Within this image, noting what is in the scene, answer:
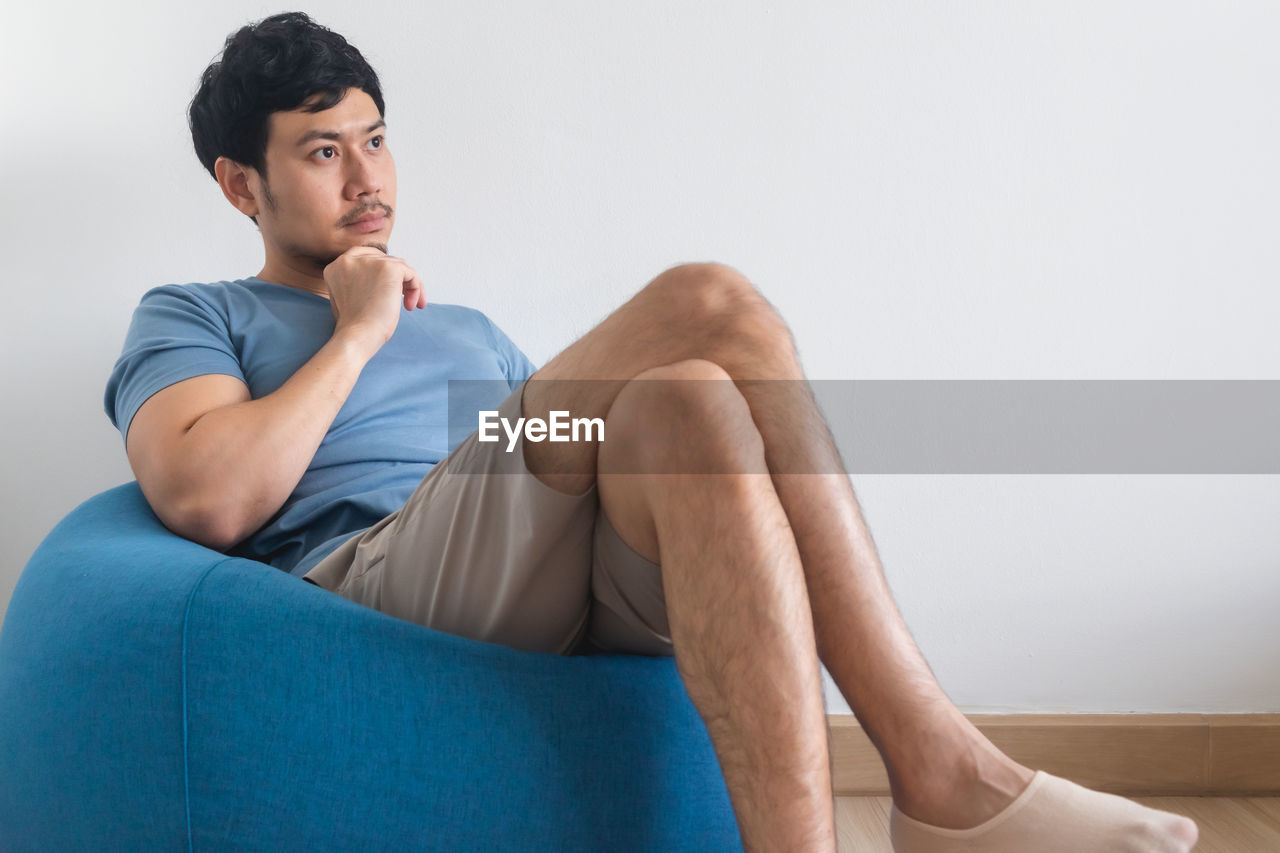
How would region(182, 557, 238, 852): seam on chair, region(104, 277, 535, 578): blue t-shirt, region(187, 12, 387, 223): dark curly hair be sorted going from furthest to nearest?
1. region(187, 12, 387, 223): dark curly hair
2. region(104, 277, 535, 578): blue t-shirt
3. region(182, 557, 238, 852): seam on chair

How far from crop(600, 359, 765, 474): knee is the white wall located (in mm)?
888

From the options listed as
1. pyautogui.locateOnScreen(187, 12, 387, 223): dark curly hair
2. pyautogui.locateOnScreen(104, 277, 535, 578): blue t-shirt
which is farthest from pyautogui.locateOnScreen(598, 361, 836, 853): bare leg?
pyautogui.locateOnScreen(187, 12, 387, 223): dark curly hair

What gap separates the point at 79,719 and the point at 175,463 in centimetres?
30

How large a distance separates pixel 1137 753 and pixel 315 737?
1498 millimetres

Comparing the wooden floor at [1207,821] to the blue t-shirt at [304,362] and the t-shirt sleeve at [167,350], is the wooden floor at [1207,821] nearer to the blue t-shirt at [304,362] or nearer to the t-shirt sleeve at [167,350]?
the blue t-shirt at [304,362]

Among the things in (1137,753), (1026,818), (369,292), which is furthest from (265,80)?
(1137,753)

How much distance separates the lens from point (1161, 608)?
1800 millimetres

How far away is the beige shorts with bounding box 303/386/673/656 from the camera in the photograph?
0.99 m

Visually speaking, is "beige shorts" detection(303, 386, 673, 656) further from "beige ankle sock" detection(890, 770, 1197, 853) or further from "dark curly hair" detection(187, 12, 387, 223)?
"dark curly hair" detection(187, 12, 387, 223)

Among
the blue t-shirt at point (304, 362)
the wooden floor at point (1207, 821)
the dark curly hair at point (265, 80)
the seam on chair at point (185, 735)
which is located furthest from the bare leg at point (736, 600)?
the dark curly hair at point (265, 80)

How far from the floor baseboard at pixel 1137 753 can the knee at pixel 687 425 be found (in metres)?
1.07

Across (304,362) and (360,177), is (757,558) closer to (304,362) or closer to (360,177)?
(304,362)

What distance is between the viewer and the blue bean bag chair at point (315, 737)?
36.6 inches

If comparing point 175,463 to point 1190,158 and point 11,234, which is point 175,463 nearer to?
point 11,234
